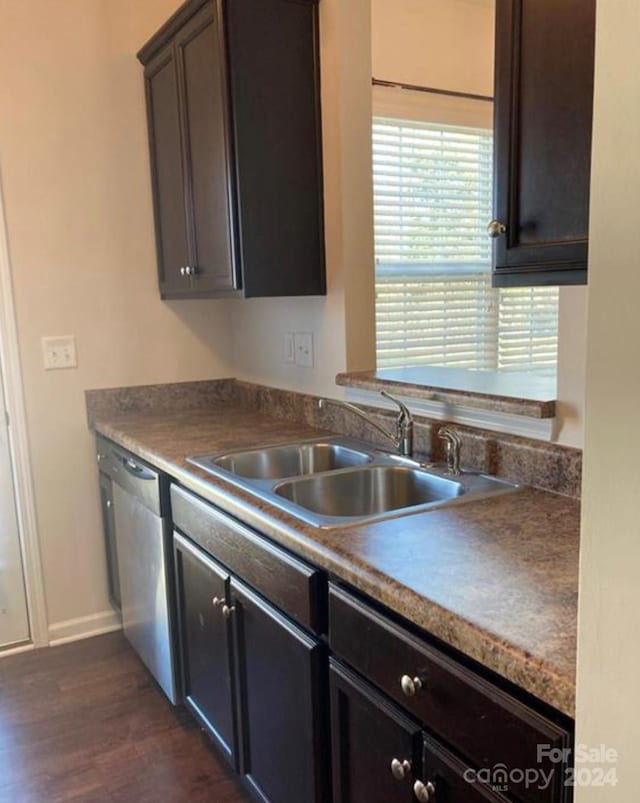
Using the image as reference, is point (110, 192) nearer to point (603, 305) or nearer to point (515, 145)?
point (515, 145)

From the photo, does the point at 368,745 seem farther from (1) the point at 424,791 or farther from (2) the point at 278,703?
(2) the point at 278,703

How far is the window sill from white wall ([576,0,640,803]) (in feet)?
2.93

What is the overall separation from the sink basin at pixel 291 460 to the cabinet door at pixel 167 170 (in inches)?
32.8

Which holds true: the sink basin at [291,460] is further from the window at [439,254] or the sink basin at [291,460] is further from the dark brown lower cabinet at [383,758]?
the window at [439,254]

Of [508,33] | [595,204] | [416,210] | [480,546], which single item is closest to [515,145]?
[508,33]

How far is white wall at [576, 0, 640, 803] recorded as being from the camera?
2.01 ft

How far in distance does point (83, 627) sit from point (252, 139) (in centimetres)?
Result: 205

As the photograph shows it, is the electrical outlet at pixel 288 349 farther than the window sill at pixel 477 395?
Yes

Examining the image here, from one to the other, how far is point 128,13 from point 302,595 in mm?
2400

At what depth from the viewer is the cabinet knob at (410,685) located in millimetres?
1056

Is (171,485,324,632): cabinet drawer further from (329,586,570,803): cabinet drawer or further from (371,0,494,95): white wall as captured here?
(371,0,494,95): white wall

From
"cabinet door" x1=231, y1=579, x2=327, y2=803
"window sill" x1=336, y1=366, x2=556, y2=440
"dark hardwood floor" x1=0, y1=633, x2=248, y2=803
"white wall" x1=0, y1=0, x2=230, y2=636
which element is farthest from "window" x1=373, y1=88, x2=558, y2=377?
"cabinet door" x1=231, y1=579, x2=327, y2=803

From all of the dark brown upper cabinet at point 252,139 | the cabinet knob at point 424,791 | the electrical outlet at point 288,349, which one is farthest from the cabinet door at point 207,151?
the cabinet knob at point 424,791

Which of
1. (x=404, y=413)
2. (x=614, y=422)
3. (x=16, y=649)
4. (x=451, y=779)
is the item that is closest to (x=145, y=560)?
(x=16, y=649)
